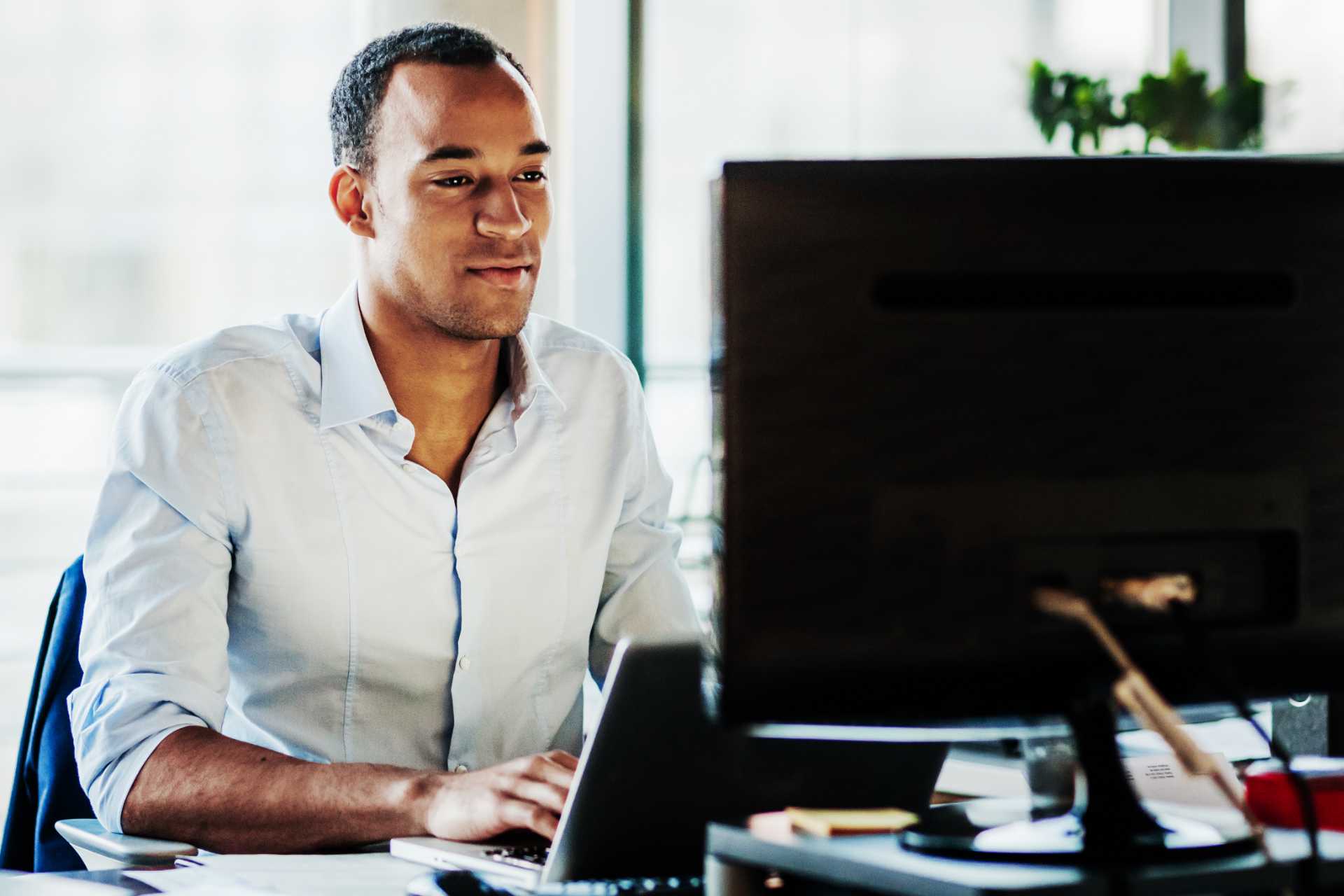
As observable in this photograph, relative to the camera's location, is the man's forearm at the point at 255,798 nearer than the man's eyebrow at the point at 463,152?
Yes

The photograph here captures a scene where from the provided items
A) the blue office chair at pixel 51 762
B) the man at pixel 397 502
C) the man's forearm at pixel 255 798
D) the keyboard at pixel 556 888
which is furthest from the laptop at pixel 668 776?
the blue office chair at pixel 51 762

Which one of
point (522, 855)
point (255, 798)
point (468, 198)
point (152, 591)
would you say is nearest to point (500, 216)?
point (468, 198)

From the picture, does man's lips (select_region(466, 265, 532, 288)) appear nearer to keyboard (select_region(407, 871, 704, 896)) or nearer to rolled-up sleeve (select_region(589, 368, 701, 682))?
rolled-up sleeve (select_region(589, 368, 701, 682))

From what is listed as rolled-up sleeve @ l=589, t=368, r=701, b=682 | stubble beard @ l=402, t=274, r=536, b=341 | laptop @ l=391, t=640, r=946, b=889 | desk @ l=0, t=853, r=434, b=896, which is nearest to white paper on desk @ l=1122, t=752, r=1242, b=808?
laptop @ l=391, t=640, r=946, b=889

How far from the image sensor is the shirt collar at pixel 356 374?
1749mm

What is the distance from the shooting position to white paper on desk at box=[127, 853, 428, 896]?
3.57 ft

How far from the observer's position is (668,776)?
1.00 m

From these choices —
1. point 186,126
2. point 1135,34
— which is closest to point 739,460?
point 186,126

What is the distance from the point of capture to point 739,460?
0.77 m

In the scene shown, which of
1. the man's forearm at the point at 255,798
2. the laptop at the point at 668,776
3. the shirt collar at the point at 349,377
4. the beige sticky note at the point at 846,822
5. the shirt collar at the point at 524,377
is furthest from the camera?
the shirt collar at the point at 524,377

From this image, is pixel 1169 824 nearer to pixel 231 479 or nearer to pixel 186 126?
pixel 231 479

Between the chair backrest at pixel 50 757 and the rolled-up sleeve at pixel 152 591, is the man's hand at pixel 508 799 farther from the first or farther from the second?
the chair backrest at pixel 50 757

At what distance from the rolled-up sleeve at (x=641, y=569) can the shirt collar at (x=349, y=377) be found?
0.34 m

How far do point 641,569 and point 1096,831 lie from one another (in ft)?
3.63
